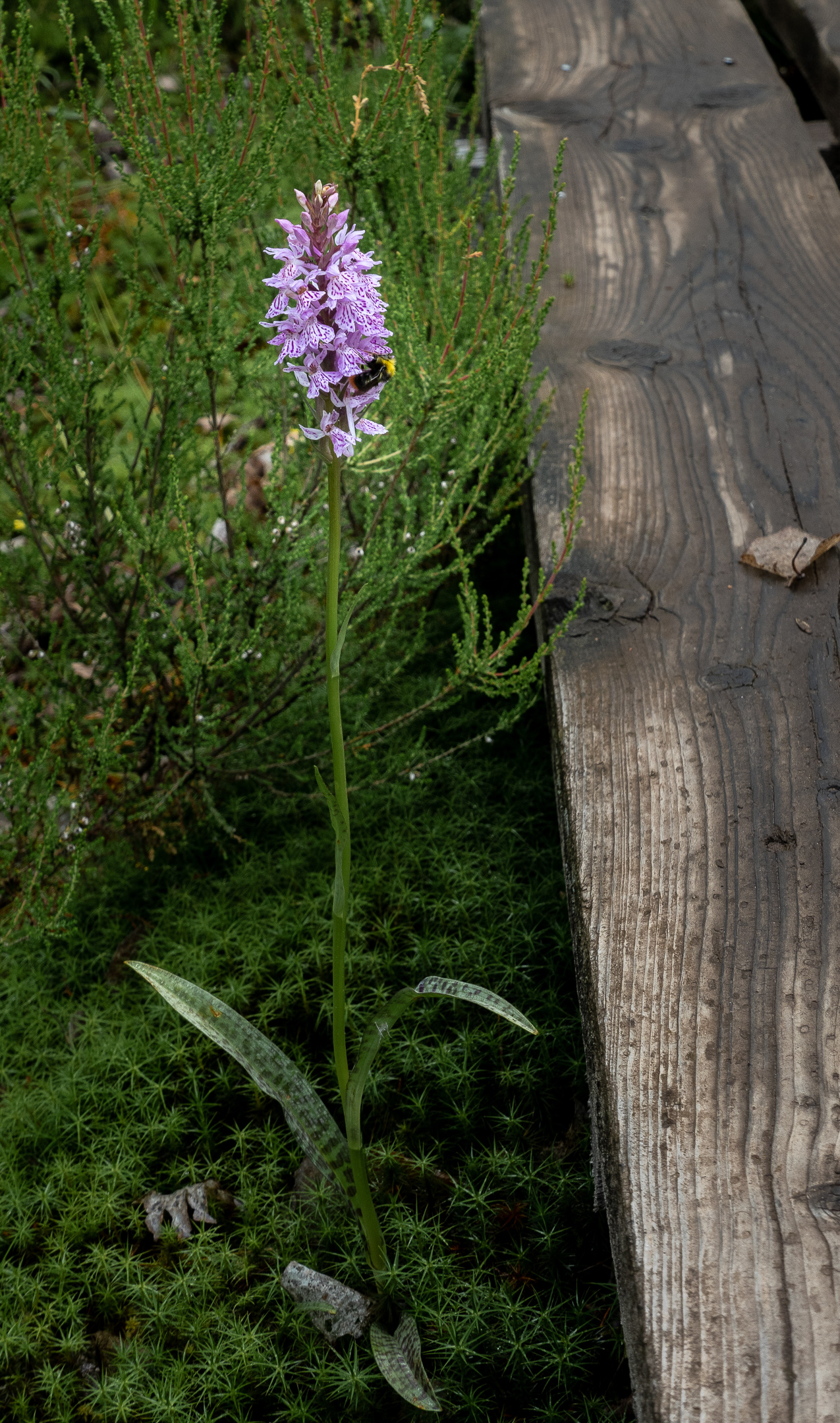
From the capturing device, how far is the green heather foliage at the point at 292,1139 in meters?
1.85

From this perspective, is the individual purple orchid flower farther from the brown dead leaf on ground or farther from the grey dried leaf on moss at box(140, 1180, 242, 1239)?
the grey dried leaf on moss at box(140, 1180, 242, 1239)

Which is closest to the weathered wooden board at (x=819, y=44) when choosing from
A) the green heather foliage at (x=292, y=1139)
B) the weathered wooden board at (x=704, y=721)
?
the weathered wooden board at (x=704, y=721)

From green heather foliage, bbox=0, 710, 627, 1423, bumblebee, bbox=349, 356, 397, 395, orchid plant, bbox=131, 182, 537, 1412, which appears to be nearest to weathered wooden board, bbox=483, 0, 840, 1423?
orchid plant, bbox=131, 182, 537, 1412

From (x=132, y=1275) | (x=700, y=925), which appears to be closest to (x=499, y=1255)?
Answer: (x=132, y=1275)

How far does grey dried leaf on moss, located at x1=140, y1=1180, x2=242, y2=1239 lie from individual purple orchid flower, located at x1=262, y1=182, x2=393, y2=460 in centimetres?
163

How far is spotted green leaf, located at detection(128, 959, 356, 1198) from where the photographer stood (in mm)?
1673

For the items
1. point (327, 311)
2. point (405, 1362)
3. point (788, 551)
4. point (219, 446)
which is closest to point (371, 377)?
point (327, 311)

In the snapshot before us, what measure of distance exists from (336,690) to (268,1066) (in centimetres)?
71

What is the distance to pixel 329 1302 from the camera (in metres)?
1.88

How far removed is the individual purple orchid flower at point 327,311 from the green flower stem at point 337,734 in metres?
0.09

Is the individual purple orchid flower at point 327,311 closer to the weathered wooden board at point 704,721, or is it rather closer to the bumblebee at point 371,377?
the bumblebee at point 371,377

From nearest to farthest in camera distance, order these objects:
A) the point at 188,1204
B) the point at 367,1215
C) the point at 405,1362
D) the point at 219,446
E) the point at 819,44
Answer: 1. the point at 405,1362
2. the point at 367,1215
3. the point at 188,1204
4. the point at 219,446
5. the point at 819,44

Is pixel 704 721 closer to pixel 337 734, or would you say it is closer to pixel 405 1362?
pixel 337 734

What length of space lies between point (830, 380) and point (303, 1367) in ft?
7.96
